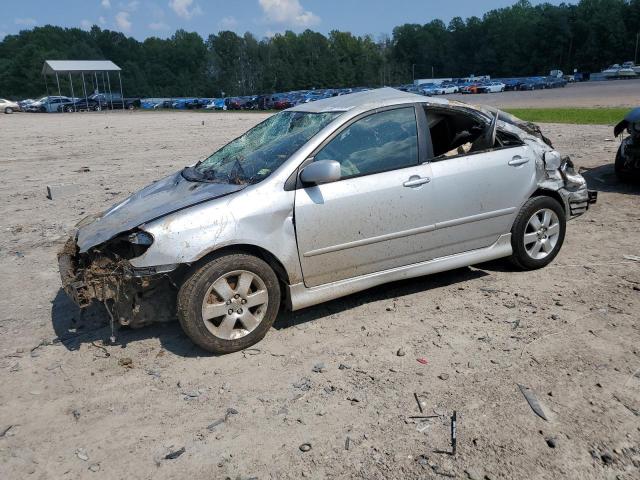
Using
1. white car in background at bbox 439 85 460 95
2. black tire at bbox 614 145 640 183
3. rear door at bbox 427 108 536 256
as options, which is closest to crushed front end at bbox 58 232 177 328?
rear door at bbox 427 108 536 256

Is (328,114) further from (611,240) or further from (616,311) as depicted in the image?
(611,240)

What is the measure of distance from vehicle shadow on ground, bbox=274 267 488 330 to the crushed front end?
3.22ft

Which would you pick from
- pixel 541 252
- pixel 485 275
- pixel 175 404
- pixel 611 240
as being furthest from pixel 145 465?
pixel 611 240

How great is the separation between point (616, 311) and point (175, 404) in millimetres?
3525

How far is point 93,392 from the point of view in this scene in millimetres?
3795

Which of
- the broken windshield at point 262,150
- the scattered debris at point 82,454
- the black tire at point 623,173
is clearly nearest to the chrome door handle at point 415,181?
the broken windshield at point 262,150

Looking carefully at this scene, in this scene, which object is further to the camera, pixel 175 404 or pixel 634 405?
pixel 175 404

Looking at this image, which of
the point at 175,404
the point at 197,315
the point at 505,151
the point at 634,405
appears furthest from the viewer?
the point at 505,151

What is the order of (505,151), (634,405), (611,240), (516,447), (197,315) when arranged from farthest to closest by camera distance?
(611,240)
(505,151)
(197,315)
(634,405)
(516,447)

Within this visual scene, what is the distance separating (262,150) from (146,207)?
1.11 m

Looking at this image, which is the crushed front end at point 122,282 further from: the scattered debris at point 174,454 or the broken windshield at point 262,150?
the scattered debris at point 174,454

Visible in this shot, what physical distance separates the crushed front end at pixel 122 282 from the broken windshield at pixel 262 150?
946mm

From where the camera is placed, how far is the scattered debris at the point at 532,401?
10.8ft

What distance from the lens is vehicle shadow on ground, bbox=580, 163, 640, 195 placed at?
8.85 m
